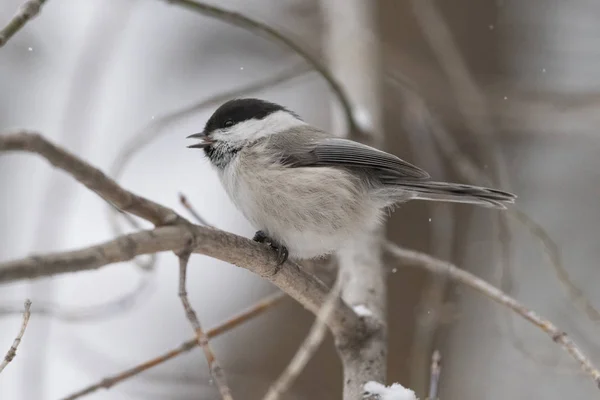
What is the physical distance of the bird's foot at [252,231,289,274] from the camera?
201 cm

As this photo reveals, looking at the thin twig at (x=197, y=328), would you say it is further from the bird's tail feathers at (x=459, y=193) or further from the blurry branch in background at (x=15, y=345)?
the bird's tail feathers at (x=459, y=193)

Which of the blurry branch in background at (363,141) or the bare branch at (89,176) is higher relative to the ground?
the blurry branch in background at (363,141)

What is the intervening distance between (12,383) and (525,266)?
3.67m

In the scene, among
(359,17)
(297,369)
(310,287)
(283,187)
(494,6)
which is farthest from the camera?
(494,6)

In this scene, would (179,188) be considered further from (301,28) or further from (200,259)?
(301,28)

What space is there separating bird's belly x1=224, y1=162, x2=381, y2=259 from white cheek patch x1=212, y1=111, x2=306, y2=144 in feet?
0.69

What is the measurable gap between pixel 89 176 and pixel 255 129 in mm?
1478

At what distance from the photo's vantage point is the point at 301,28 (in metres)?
5.29

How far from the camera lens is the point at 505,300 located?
207 centimetres

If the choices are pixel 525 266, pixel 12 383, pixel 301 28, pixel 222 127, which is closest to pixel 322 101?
pixel 301 28

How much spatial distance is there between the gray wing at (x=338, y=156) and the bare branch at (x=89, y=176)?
1190mm

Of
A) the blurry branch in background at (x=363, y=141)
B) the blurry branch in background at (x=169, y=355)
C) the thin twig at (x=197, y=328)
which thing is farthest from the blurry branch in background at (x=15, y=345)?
the blurry branch in background at (x=363, y=141)

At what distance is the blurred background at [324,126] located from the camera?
3354mm

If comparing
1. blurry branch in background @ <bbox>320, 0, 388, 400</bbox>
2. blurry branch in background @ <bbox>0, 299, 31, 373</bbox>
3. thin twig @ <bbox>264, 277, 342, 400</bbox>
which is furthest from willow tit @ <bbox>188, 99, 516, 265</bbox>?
blurry branch in background @ <bbox>0, 299, 31, 373</bbox>
